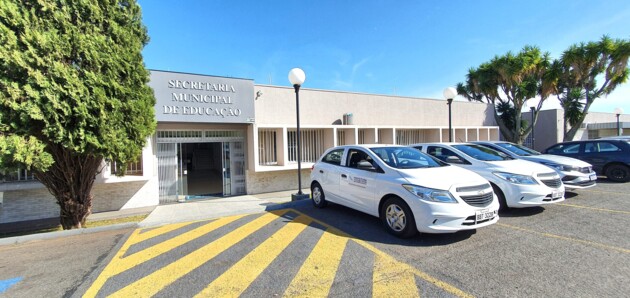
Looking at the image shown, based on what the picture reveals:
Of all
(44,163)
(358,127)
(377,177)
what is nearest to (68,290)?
(44,163)

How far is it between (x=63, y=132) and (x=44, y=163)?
65 cm

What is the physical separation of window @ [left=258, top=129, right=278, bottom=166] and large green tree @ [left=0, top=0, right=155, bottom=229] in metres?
4.34

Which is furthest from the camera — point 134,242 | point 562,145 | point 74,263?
point 562,145

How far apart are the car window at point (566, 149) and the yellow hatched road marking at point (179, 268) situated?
40.3 feet

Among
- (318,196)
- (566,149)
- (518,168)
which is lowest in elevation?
(318,196)

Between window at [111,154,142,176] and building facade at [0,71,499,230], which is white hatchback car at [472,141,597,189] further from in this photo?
window at [111,154,142,176]

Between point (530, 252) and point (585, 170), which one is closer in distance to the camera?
point (530, 252)

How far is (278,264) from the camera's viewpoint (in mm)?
3705

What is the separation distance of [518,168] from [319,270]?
521 centimetres

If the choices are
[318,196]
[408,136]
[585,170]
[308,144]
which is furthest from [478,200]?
[408,136]

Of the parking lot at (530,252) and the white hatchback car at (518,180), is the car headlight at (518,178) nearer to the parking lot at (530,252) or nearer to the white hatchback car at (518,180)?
the white hatchback car at (518,180)

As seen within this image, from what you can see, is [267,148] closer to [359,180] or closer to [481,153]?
[359,180]

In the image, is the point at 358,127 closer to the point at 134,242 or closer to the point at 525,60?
the point at 134,242

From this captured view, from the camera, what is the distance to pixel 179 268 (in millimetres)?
3695
